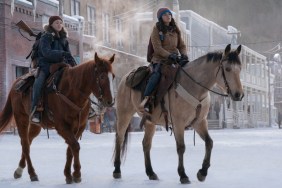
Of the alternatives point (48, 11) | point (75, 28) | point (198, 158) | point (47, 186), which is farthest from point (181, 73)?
point (75, 28)

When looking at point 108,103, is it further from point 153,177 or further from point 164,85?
point 153,177

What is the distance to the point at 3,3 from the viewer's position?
28.9 meters

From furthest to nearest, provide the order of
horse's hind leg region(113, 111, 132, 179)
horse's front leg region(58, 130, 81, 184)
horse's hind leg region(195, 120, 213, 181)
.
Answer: horse's hind leg region(113, 111, 132, 179), horse's hind leg region(195, 120, 213, 181), horse's front leg region(58, 130, 81, 184)

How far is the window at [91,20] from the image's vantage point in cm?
4156

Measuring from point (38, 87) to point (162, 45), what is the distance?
2.06m

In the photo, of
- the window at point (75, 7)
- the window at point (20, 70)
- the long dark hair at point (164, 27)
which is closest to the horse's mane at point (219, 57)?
the long dark hair at point (164, 27)

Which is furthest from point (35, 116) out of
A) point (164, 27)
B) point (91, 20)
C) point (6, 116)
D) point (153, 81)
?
point (91, 20)

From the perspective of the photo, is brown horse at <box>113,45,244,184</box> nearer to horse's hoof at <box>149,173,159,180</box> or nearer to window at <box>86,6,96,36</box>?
horse's hoof at <box>149,173,159,180</box>

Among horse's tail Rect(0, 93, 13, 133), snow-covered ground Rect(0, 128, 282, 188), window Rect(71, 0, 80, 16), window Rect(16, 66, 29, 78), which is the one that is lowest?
snow-covered ground Rect(0, 128, 282, 188)

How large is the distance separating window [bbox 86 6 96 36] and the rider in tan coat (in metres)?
32.0

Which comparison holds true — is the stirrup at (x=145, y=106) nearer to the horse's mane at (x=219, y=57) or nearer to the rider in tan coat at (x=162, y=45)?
the rider in tan coat at (x=162, y=45)

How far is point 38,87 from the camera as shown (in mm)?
8852

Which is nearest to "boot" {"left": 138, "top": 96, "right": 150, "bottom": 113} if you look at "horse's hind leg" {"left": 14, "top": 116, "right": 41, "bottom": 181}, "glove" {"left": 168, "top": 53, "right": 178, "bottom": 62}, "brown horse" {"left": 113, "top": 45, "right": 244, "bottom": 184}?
"brown horse" {"left": 113, "top": 45, "right": 244, "bottom": 184}

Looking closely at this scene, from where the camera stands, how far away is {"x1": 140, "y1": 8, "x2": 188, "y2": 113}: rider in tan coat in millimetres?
9148
